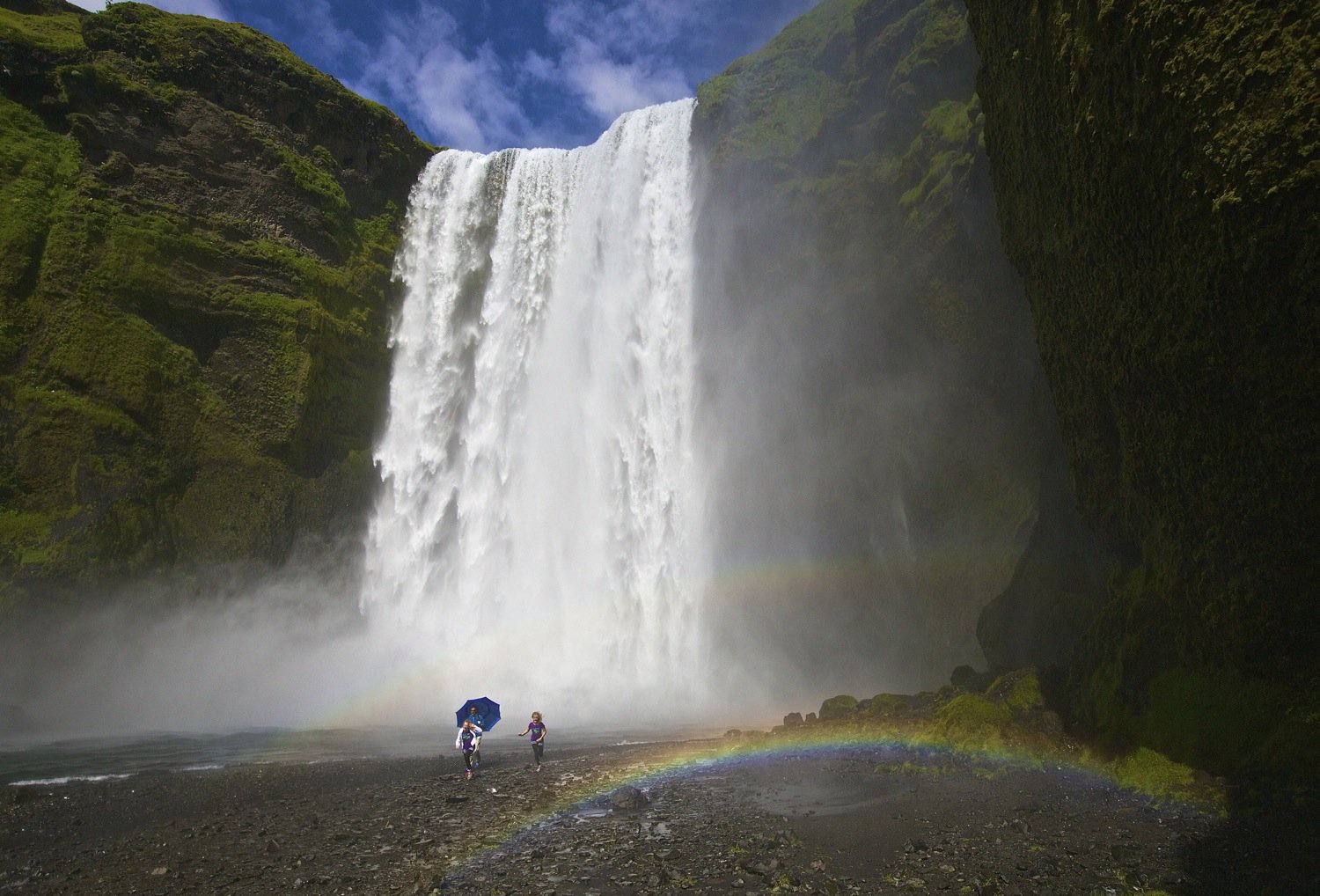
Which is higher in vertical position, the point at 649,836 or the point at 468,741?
the point at 468,741

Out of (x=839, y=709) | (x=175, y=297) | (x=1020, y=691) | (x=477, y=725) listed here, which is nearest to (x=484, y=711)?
(x=477, y=725)

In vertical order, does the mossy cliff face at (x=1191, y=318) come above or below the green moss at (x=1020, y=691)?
above

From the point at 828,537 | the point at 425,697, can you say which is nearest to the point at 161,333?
the point at 425,697

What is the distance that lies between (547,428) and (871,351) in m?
13.5

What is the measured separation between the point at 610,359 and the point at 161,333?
16.5 m

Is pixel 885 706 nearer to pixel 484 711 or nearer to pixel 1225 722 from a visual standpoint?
pixel 1225 722

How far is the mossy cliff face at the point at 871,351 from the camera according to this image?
20.9 meters

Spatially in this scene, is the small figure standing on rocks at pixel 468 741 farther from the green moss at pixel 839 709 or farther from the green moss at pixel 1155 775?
the green moss at pixel 1155 775

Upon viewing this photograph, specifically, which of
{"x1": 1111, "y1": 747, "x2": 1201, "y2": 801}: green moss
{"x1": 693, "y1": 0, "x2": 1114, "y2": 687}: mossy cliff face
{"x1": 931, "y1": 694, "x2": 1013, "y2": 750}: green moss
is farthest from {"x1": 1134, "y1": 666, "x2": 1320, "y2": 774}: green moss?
{"x1": 693, "y1": 0, "x2": 1114, "y2": 687}: mossy cliff face

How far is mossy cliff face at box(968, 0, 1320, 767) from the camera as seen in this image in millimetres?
6359

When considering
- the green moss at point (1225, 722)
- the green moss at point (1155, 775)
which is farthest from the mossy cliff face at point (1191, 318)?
the green moss at point (1155, 775)

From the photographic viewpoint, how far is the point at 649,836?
8.54 meters

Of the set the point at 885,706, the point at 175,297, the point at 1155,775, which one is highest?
the point at 175,297

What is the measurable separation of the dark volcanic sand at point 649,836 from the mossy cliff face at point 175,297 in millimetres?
16006
